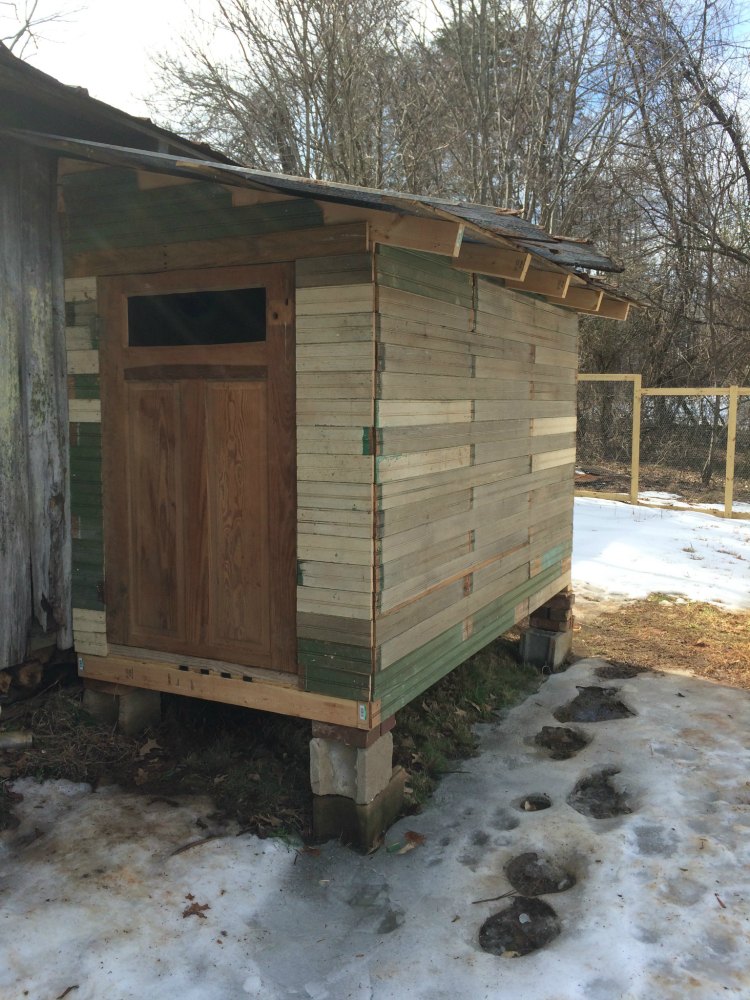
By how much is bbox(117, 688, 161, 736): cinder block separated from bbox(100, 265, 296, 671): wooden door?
1.14 ft

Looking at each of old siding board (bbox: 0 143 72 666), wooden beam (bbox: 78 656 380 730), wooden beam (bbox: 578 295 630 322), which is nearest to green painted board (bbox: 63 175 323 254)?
old siding board (bbox: 0 143 72 666)

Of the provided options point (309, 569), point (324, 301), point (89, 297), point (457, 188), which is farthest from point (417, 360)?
point (457, 188)

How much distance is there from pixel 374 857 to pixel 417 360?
7.74 ft

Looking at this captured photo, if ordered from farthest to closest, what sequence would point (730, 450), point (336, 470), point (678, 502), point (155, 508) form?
point (678, 502)
point (730, 450)
point (155, 508)
point (336, 470)

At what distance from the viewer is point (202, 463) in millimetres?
3910

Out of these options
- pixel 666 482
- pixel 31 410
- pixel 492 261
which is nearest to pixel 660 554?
pixel 666 482

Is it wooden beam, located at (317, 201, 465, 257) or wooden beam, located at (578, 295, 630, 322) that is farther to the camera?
wooden beam, located at (578, 295, 630, 322)

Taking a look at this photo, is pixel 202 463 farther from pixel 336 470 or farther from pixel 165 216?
pixel 165 216

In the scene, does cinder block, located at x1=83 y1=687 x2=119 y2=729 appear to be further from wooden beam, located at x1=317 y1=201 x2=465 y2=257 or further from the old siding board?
wooden beam, located at x1=317 y1=201 x2=465 y2=257

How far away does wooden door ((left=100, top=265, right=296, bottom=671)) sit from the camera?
3701 mm

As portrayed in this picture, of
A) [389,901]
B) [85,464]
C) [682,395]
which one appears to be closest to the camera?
[389,901]

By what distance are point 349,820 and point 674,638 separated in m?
4.18

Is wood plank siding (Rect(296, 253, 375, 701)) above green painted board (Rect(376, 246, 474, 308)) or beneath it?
beneath

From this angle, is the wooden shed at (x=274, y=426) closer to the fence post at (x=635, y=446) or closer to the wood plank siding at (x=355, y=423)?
the wood plank siding at (x=355, y=423)
